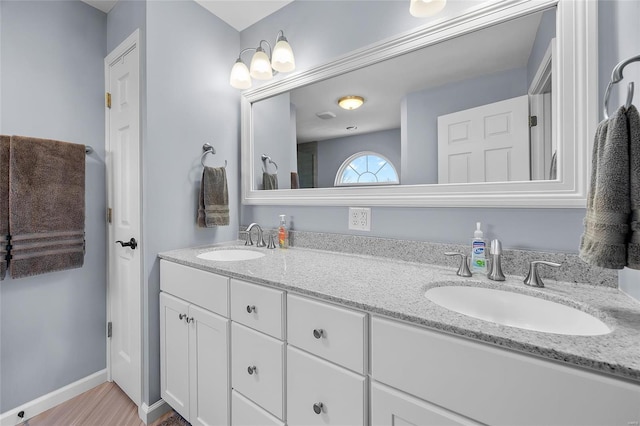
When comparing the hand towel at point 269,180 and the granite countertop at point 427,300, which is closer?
the granite countertop at point 427,300

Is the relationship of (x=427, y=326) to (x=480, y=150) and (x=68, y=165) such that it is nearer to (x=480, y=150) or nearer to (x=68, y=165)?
(x=480, y=150)

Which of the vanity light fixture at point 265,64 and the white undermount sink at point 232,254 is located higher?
the vanity light fixture at point 265,64

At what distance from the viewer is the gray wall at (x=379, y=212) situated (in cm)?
103

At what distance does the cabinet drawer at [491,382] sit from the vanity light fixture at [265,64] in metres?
1.44

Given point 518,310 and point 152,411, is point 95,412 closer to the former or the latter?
point 152,411

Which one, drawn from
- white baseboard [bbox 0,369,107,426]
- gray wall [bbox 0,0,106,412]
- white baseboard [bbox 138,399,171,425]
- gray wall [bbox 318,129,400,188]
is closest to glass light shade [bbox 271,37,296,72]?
gray wall [bbox 318,129,400,188]

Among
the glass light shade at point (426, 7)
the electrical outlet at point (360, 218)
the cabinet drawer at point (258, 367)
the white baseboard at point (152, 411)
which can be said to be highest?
the glass light shade at point (426, 7)

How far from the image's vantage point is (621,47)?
2.72 feet

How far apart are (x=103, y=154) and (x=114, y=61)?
22.6 inches

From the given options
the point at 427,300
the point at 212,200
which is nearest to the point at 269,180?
the point at 212,200

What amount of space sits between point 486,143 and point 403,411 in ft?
3.28

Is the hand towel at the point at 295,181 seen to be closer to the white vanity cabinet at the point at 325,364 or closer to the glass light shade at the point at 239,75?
the glass light shade at the point at 239,75

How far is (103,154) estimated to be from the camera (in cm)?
179

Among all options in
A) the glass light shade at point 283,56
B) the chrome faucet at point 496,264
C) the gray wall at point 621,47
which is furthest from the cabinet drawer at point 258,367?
the glass light shade at point 283,56
